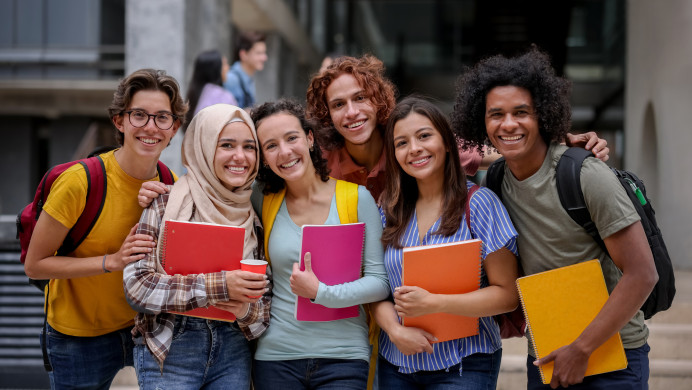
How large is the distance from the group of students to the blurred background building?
5.10ft

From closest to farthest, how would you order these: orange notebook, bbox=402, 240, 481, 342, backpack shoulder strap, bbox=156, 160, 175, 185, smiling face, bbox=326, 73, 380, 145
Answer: orange notebook, bbox=402, 240, 481, 342, backpack shoulder strap, bbox=156, 160, 175, 185, smiling face, bbox=326, 73, 380, 145

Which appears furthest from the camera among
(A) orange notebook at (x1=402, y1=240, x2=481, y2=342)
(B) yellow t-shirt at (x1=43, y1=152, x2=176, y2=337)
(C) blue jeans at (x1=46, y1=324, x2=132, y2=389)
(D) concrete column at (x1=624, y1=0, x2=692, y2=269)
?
(D) concrete column at (x1=624, y1=0, x2=692, y2=269)

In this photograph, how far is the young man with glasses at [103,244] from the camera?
2736 millimetres

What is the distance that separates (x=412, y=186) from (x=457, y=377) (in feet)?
2.89

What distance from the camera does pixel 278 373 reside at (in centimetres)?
265

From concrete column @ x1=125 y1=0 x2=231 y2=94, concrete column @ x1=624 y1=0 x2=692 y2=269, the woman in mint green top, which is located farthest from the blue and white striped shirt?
concrete column @ x1=624 y1=0 x2=692 y2=269

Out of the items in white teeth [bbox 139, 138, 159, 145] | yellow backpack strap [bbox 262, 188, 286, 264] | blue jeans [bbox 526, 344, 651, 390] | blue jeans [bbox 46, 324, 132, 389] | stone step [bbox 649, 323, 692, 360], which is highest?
white teeth [bbox 139, 138, 159, 145]

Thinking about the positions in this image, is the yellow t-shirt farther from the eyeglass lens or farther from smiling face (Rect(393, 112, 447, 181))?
smiling face (Rect(393, 112, 447, 181))

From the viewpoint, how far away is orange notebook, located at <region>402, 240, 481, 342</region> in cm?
244

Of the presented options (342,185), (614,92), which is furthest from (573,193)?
(614,92)

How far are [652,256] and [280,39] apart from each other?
12.5 m

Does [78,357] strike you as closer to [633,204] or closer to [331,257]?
[331,257]

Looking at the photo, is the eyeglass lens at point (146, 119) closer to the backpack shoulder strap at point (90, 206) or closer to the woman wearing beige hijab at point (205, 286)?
the woman wearing beige hijab at point (205, 286)

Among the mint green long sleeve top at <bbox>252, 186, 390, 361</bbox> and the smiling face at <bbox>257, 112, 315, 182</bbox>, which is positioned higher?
the smiling face at <bbox>257, 112, 315, 182</bbox>
